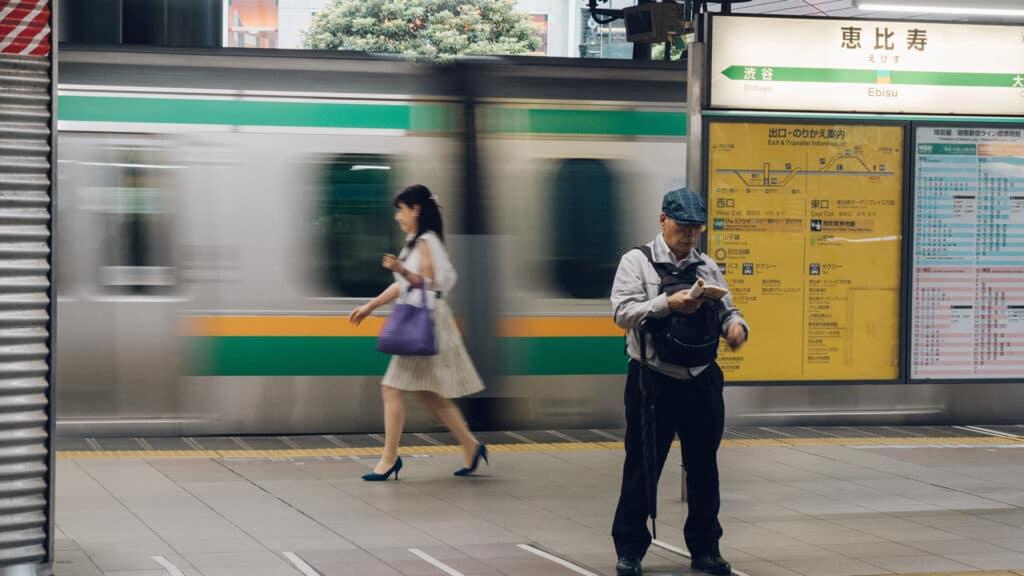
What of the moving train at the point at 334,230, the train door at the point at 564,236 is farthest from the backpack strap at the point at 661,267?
the train door at the point at 564,236

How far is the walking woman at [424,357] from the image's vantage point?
9086 millimetres

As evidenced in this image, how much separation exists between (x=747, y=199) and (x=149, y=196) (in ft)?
13.6

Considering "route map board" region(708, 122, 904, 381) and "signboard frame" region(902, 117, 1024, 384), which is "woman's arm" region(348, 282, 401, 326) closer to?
"route map board" region(708, 122, 904, 381)

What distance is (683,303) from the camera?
6.41 m

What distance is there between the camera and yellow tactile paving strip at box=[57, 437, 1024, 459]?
391 inches

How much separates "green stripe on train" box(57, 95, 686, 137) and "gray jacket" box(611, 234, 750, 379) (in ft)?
14.8

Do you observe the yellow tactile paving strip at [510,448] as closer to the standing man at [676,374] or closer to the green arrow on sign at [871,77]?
the green arrow on sign at [871,77]

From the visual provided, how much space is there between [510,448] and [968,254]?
327 centimetres

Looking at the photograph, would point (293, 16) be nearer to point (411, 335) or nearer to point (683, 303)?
point (411, 335)

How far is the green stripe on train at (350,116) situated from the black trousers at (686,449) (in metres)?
4.65

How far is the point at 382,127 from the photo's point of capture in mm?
10930

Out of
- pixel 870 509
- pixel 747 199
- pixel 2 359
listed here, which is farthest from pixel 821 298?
pixel 2 359

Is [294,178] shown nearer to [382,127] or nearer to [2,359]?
[382,127]

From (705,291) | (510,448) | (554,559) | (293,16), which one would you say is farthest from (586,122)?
(293,16)
